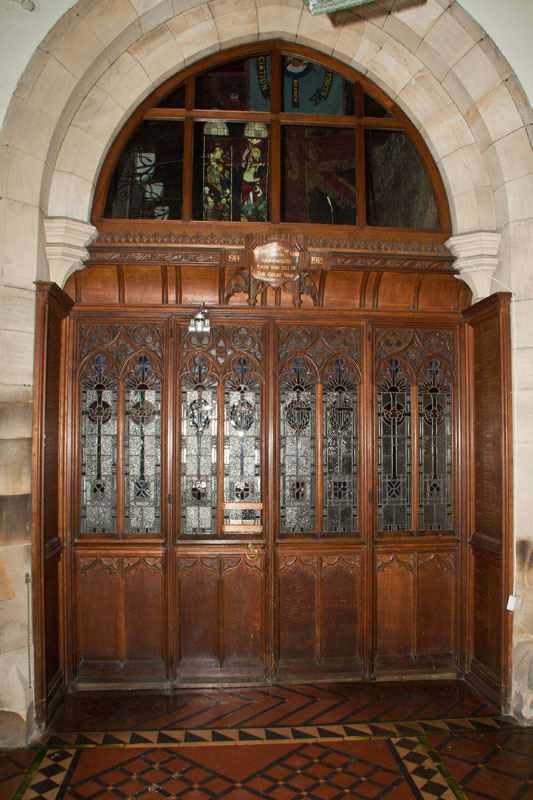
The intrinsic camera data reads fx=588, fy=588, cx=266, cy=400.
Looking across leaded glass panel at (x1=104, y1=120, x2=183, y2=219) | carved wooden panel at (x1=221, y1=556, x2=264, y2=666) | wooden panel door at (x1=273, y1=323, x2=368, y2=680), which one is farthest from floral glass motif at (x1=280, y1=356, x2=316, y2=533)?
leaded glass panel at (x1=104, y1=120, x2=183, y2=219)

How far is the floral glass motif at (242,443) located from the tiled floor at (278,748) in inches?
48.4

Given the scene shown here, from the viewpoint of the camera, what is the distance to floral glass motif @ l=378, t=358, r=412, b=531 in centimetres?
438

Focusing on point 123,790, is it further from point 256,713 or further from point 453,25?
point 453,25

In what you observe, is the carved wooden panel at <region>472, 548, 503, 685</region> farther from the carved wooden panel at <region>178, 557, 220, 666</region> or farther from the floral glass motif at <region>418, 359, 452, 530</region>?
the carved wooden panel at <region>178, 557, 220, 666</region>

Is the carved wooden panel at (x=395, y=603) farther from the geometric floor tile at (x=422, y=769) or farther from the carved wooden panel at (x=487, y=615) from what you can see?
the geometric floor tile at (x=422, y=769)

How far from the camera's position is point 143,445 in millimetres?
4289

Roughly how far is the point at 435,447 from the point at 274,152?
8.07ft

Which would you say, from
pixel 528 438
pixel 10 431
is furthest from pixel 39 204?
pixel 528 438

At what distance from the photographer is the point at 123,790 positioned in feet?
9.68

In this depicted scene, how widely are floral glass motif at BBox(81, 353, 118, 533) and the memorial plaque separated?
1308 millimetres

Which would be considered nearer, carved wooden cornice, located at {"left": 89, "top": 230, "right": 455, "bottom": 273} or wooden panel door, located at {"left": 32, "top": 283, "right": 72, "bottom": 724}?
wooden panel door, located at {"left": 32, "top": 283, "right": 72, "bottom": 724}

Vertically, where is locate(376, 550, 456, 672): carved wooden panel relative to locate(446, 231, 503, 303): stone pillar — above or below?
below

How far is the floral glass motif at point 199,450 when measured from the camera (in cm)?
429

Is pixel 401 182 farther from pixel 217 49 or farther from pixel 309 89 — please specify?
pixel 217 49
